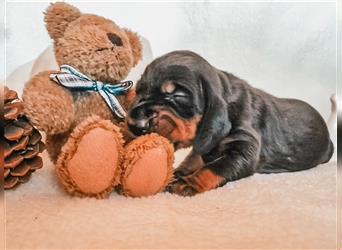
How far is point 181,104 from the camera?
79cm

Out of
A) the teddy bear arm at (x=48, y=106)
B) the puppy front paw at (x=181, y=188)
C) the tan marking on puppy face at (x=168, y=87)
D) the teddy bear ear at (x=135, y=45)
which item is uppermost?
the teddy bear ear at (x=135, y=45)

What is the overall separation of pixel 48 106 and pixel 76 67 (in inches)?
3.3

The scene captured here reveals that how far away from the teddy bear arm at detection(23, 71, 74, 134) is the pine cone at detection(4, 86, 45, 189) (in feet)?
0.07

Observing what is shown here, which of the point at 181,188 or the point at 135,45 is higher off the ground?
the point at 135,45

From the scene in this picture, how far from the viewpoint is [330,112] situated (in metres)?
0.93

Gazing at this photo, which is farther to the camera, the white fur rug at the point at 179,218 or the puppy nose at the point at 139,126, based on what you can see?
the puppy nose at the point at 139,126

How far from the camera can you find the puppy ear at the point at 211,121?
0.80m

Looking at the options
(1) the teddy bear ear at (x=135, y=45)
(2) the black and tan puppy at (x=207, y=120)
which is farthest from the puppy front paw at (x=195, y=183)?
(1) the teddy bear ear at (x=135, y=45)

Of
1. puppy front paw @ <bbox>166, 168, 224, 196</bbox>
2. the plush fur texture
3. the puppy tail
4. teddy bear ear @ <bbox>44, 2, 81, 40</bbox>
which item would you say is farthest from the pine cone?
the puppy tail

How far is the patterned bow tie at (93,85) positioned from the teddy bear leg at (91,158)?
0.20ft

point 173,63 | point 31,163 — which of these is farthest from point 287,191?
point 31,163

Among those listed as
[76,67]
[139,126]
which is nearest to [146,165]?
[139,126]

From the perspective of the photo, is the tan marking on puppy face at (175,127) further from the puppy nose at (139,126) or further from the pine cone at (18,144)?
the pine cone at (18,144)

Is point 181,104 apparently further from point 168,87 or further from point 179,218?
point 179,218
